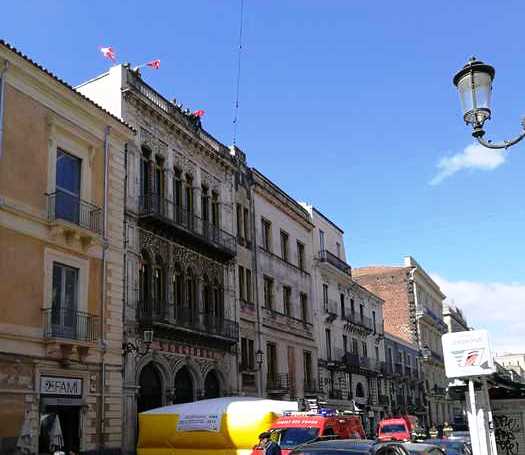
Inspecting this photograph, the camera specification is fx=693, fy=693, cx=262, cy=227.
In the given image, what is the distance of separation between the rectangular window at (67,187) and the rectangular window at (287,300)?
16.4 metres

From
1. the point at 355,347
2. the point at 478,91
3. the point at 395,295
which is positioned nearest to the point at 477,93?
the point at 478,91

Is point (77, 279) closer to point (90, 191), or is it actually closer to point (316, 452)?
point (90, 191)

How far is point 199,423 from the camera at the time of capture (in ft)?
54.6

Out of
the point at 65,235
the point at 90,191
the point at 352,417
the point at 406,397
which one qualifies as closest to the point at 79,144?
the point at 90,191

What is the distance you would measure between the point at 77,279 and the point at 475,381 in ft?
39.5

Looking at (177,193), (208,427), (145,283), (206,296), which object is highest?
(177,193)

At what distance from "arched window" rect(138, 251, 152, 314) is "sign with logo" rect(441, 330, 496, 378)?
13068mm

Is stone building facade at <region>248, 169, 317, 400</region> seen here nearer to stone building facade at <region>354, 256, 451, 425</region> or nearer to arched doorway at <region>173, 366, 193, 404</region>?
arched doorway at <region>173, 366, 193, 404</region>

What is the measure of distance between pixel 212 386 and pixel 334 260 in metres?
17.6

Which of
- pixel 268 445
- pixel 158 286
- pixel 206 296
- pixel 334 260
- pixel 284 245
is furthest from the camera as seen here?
pixel 334 260

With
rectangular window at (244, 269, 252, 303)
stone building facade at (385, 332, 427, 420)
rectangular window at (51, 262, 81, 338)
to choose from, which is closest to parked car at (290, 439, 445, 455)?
rectangular window at (51, 262, 81, 338)

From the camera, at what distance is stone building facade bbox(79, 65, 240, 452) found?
862 inches

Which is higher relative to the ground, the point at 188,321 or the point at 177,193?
the point at 177,193

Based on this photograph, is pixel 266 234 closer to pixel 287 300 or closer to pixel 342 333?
pixel 287 300
